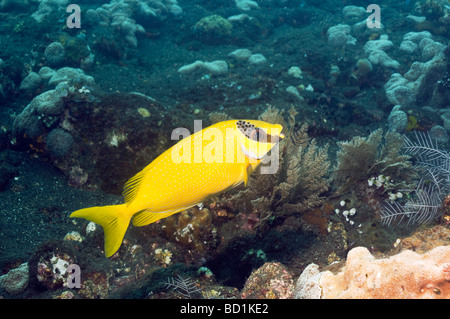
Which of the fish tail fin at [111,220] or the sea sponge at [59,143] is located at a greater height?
the fish tail fin at [111,220]

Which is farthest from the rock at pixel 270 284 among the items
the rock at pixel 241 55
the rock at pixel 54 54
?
the rock at pixel 241 55

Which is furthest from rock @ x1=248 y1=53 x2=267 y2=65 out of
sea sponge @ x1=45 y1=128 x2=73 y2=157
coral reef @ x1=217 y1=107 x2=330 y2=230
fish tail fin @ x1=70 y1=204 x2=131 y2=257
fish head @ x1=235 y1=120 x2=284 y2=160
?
fish tail fin @ x1=70 y1=204 x2=131 y2=257

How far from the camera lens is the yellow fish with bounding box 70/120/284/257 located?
1.92 metres

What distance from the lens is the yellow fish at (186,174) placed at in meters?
1.92

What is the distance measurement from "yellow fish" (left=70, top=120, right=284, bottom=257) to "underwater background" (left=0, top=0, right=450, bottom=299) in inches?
42.6

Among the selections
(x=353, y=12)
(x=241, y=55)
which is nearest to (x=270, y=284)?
(x=241, y=55)

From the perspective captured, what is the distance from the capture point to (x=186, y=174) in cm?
195

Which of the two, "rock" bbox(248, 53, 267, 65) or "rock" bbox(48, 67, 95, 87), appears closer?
"rock" bbox(48, 67, 95, 87)

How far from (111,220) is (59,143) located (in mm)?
4057

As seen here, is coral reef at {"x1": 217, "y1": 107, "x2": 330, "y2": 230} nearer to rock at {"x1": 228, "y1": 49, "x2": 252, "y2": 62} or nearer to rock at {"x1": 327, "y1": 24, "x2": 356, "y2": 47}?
rock at {"x1": 228, "y1": 49, "x2": 252, "y2": 62}

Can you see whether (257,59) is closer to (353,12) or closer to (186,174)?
(186,174)

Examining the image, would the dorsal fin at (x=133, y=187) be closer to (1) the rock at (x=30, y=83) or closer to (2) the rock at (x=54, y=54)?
(1) the rock at (x=30, y=83)

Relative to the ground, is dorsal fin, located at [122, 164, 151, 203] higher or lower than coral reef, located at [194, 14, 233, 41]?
higher
